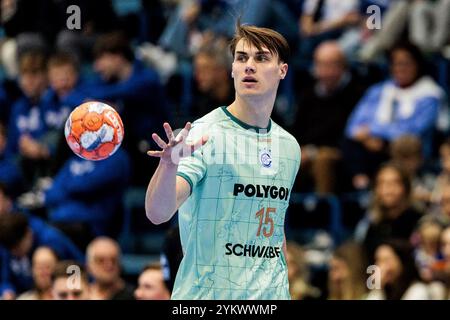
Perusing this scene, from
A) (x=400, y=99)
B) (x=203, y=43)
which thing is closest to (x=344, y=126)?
(x=400, y=99)

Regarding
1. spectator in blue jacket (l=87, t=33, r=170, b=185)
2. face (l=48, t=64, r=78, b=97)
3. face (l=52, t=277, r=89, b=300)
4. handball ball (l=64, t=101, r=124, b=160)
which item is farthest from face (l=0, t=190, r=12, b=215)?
A: handball ball (l=64, t=101, r=124, b=160)

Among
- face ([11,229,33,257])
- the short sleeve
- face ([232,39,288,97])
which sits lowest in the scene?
face ([11,229,33,257])

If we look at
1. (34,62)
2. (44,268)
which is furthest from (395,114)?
(34,62)

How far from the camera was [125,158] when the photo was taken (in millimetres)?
11102

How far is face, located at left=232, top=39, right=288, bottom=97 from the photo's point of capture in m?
6.24

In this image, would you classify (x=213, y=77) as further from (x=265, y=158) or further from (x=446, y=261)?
(x=265, y=158)

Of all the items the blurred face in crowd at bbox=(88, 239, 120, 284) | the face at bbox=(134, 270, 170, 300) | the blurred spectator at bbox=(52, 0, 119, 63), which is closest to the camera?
the face at bbox=(134, 270, 170, 300)

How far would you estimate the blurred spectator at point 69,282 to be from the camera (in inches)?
353

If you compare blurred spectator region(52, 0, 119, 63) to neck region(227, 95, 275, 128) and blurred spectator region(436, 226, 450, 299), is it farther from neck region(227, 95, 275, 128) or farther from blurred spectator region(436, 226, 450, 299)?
neck region(227, 95, 275, 128)

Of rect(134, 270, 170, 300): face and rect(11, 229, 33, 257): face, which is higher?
rect(11, 229, 33, 257): face

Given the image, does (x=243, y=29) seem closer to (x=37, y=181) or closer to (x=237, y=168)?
(x=237, y=168)

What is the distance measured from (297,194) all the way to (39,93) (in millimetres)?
3299

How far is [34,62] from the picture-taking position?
13148 millimetres

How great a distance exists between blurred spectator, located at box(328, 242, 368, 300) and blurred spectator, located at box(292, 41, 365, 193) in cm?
163
